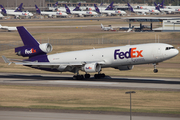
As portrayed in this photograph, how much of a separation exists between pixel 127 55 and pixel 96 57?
5911 millimetres

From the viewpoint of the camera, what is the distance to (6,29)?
501 feet

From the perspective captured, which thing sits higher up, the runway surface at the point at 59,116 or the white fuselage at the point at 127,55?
the white fuselage at the point at 127,55

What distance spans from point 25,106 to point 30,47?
942 inches

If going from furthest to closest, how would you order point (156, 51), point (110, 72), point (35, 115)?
point (110, 72)
point (156, 51)
point (35, 115)

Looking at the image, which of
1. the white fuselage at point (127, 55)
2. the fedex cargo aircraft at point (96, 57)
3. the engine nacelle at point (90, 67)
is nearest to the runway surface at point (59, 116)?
the fedex cargo aircraft at point (96, 57)

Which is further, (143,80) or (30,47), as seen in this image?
(30,47)

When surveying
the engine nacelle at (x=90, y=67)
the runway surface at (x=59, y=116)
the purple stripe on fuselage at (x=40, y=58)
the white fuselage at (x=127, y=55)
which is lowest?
the runway surface at (x=59, y=116)

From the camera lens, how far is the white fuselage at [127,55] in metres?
48.9

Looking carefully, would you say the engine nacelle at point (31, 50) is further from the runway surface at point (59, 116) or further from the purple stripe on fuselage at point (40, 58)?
the runway surface at point (59, 116)

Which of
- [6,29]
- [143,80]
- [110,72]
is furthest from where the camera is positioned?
[6,29]

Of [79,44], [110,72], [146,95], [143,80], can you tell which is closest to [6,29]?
[79,44]

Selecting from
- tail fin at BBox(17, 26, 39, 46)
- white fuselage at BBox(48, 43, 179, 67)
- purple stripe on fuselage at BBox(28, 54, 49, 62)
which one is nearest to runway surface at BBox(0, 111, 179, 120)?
white fuselage at BBox(48, 43, 179, 67)

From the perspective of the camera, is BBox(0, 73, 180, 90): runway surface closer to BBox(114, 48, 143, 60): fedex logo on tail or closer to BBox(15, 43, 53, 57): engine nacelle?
BBox(114, 48, 143, 60): fedex logo on tail

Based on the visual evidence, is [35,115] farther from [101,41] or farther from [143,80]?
[101,41]
